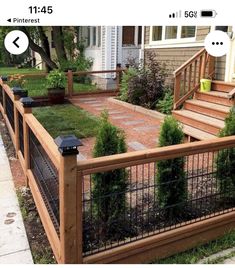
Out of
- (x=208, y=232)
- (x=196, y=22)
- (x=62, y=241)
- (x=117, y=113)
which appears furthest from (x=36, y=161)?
(x=196, y=22)

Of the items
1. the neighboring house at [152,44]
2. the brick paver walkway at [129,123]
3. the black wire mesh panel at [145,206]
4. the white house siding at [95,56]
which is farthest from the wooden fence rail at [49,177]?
the white house siding at [95,56]

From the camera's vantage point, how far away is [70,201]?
2.38 metres

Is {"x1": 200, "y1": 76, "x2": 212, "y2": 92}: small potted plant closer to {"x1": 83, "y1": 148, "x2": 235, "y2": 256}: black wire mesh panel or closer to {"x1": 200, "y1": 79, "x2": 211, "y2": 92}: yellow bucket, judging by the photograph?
{"x1": 200, "y1": 79, "x2": 211, "y2": 92}: yellow bucket

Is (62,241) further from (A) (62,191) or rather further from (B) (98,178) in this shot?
(B) (98,178)

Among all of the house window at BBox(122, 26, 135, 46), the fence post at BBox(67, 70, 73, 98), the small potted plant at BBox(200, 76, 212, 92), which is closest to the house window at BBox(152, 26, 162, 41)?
the fence post at BBox(67, 70, 73, 98)

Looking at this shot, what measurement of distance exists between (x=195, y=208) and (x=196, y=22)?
20.4ft

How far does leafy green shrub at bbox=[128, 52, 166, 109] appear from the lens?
8.94 metres

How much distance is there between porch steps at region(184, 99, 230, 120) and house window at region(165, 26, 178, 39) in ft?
10.9

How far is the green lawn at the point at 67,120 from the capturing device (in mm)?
6965

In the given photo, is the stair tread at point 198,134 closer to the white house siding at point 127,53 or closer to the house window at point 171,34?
the house window at point 171,34

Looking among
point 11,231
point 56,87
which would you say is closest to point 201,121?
point 11,231

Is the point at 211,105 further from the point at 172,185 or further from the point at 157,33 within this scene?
the point at 157,33

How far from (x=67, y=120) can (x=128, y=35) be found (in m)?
8.66

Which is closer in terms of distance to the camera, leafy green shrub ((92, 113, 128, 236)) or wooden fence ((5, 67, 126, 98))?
leafy green shrub ((92, 113, 128, 236))
